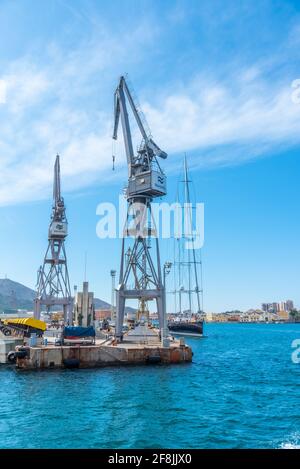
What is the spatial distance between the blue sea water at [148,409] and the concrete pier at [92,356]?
55.7 inches

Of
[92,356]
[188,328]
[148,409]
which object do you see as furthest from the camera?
[188,328]

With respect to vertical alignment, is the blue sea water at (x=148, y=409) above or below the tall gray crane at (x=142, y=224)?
below

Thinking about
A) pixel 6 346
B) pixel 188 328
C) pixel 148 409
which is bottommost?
pixel 148 409

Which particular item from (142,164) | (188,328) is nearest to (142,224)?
(142,164)

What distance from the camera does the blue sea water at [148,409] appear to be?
63.0ft

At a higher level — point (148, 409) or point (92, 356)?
point (92, 356)

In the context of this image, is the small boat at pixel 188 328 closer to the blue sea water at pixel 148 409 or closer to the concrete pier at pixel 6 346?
the concrete pier at pixel 6 346

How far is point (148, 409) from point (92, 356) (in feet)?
55.3

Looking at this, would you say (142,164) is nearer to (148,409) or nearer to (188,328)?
(148,409)

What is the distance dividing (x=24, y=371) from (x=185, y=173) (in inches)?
3798

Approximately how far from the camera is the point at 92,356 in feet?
133

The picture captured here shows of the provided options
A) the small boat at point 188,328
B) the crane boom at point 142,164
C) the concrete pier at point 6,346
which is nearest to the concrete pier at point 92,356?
the concrete pier at point 6,346
